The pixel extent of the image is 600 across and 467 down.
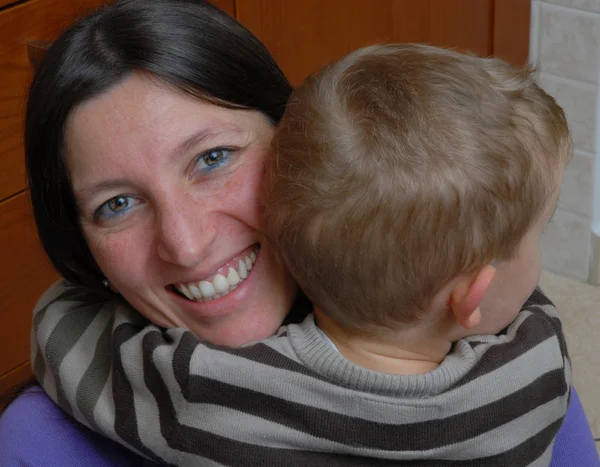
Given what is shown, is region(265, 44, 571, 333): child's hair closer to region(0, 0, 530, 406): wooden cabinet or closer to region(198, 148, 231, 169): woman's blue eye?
region(198, 148, 231, 169): woman's blue eye

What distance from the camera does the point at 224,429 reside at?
96cm

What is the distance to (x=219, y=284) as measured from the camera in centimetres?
105

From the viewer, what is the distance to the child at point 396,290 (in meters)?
0.89

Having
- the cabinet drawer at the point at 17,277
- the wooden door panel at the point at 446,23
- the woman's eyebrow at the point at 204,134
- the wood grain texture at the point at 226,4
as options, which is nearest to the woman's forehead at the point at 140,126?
the woman's eyebrow at the point at 204,134

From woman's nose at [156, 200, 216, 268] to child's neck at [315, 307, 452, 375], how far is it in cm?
15

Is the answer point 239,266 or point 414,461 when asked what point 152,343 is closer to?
point 239,266

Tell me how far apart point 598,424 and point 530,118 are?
5.11 ft

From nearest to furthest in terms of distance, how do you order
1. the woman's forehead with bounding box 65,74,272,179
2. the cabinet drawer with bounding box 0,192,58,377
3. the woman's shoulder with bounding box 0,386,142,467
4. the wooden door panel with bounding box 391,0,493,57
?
the woman's forehead with bounding box 65,74,272,179 → the woman's shoulder with bounding box 0,386,142,467 → the cabinet drawer with bounding box 0,192,58,377 → the wooden door panel with bounding box 391,0,493,57

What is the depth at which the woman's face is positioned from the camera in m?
1.00

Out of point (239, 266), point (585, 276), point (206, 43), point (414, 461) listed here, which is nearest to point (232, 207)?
point (239, 266)

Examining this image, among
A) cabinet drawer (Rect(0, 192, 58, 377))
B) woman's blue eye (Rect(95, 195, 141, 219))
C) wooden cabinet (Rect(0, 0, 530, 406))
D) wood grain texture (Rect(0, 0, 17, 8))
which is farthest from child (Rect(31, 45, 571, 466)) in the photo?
cabinet drawer (Rect(0, 192, 58, 377))

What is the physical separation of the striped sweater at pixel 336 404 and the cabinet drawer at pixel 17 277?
1.04 metres

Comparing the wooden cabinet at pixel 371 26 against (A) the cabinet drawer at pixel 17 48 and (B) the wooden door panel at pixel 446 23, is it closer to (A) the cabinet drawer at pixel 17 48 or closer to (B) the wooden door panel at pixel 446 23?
(B) the wooden door panel at pixel 446 23

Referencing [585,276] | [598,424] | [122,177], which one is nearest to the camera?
[122,177]
